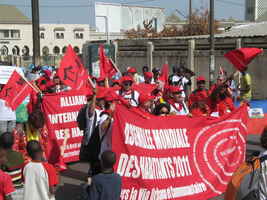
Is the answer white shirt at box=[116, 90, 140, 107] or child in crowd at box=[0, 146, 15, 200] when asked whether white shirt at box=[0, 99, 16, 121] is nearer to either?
white shirt at box=[116, 90, 140, 107]

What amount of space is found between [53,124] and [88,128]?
2.43 metres

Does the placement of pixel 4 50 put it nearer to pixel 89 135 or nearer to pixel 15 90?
pixel 15 90

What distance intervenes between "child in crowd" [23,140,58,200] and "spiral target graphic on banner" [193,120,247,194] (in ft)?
7.14

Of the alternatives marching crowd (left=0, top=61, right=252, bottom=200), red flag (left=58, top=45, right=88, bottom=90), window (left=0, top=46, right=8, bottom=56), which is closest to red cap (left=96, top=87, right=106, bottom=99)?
Answer: marching crowd (left=0, top=61, right=252, bottom=200)

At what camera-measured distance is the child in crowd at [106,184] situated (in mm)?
4508

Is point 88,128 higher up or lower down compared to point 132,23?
lower down

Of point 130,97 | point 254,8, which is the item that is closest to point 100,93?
point 130,97

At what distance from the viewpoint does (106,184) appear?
452 cm

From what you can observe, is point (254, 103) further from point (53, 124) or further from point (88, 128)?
point (88, 128)

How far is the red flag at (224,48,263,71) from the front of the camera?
769 centimetres

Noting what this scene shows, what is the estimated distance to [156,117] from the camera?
19.8ft

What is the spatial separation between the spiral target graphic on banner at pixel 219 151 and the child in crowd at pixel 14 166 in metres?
2.28

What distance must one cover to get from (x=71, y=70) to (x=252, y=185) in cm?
508

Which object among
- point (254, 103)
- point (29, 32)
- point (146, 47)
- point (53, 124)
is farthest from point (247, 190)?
point (29, 32)
